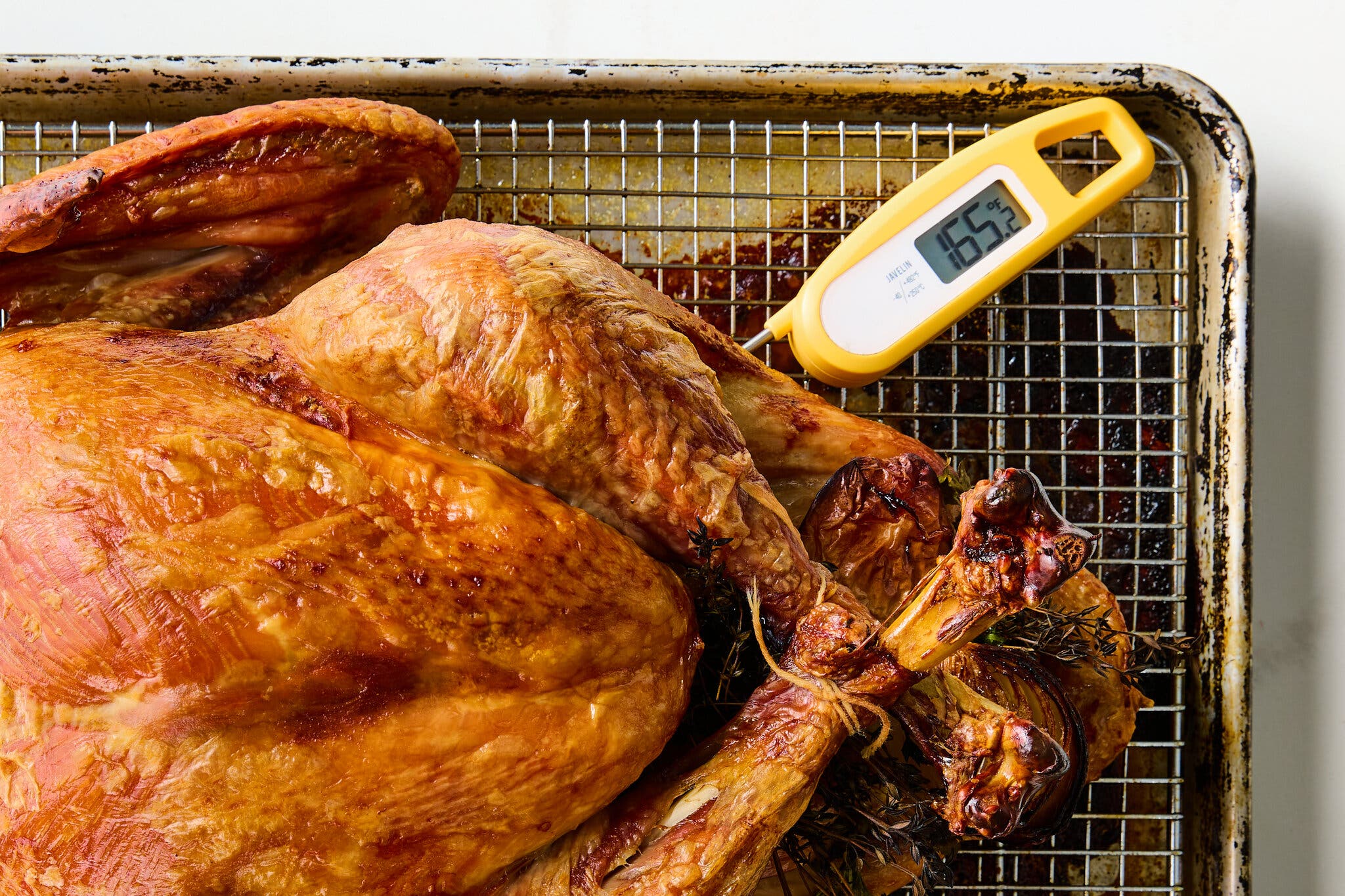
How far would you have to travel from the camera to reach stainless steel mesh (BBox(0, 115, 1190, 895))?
6.19 ft

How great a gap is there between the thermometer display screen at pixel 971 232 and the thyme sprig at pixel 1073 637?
58cm

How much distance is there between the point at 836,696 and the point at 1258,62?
1666 mm

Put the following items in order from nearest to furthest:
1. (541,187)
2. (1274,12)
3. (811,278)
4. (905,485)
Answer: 1. (905,485)
2. (811,278)
3. (541,187)
4. (1274,12)

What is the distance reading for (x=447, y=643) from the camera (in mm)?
1137

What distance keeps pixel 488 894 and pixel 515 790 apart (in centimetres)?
16

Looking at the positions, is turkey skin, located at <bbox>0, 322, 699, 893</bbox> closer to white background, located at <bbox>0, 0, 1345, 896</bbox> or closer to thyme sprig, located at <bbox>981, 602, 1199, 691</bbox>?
thyme sprig, located at <bbox>981, 602, 1199, 691</bbox>

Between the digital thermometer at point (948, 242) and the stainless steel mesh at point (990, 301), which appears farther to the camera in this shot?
the stainless steel mesh at point (990, 301)

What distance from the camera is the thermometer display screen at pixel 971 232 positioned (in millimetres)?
1762

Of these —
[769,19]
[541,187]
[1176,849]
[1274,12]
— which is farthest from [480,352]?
[1274,12]

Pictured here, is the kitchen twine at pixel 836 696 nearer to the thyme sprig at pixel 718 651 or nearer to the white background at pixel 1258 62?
the thyme sprig at pixel 718 651

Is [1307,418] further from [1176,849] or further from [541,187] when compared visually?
[541,187]

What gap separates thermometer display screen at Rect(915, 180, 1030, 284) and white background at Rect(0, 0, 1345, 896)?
0.47 meters

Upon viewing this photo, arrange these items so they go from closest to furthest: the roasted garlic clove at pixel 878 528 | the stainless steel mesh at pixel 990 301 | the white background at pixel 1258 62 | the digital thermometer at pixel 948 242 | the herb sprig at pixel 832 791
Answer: the herb sprig at pixel 832 791 < the roasted garlic clove at pixel 878 528 < the digital thermometer at pixel 948 242 < the stainless steel mesh at pixel 990 301 < the white background at pixel 1258 62

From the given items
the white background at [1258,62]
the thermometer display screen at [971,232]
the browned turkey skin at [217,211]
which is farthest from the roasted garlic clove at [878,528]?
the white background at [1258,62]
